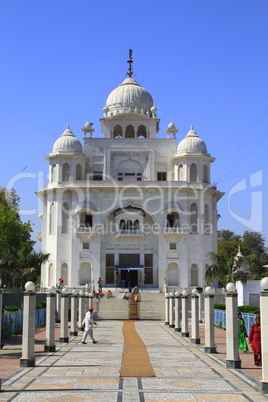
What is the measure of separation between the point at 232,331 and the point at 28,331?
561 centimetres

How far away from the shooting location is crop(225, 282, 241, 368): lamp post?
49.0 feet

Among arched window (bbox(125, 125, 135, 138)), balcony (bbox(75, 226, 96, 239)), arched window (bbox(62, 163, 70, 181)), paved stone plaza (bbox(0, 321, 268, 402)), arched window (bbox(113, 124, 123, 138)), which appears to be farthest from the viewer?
arched window (bbox(125, 125, 135, 138))

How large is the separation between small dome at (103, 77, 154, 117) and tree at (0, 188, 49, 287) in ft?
45.8

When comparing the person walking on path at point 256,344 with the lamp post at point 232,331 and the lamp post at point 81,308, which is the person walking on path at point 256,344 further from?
the lamp post at point 81,308

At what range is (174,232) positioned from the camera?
50312 mm

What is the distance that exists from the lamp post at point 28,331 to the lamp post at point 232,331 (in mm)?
5334

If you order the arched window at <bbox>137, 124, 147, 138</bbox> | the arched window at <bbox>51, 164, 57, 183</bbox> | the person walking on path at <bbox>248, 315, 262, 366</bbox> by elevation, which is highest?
the arched window at <bbox>137, 124, 147, 138</bbox>

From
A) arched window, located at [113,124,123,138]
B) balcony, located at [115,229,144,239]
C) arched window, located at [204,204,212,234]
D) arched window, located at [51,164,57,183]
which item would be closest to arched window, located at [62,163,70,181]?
arched window, located at [51,164,57,183]

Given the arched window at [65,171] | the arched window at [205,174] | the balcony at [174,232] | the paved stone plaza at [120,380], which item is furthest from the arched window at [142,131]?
the paved stone plaza at [120,380]

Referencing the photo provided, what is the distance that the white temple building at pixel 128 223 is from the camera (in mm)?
50562

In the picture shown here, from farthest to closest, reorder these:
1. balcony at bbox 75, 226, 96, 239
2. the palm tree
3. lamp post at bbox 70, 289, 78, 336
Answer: balcony at bbox 75, 226, 96, 239 → the palm tree → lamp post at bbox 70, 289, 78, 336

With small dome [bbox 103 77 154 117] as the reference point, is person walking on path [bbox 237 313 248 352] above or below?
below

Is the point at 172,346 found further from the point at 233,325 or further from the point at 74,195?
the point at 74,195

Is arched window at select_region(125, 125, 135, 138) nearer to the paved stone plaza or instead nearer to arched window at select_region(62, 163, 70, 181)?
arched window at select_region(62, 163, 70, 181)
